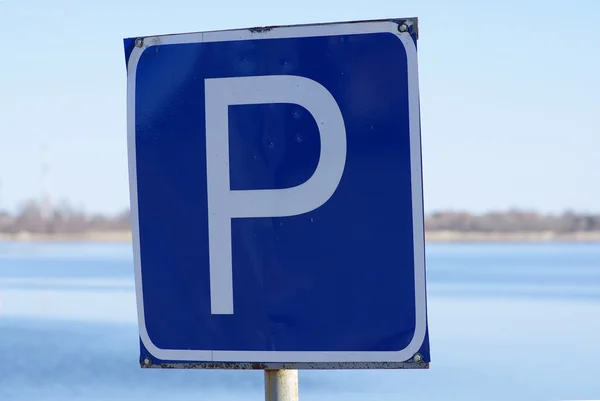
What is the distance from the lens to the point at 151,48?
5.80ft

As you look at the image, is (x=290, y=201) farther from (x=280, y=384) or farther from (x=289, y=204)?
(x=280, y=384)

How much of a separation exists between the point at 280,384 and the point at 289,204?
0.33 metres

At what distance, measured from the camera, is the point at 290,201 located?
1.65m

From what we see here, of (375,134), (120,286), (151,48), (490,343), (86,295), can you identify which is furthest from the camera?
(120,286)

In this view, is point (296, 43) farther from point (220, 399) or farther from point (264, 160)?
point (220, 399)

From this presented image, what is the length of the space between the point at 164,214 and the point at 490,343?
513 inches

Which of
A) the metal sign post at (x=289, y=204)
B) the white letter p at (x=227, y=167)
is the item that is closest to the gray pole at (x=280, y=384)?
the metal sign post at (x=289, y=204)

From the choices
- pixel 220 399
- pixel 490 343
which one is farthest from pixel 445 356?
pixel 220 399

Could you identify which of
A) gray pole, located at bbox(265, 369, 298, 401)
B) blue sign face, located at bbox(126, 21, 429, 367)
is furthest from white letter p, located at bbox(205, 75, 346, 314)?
gray pole, located at bbox(265, 369, 298, 401)

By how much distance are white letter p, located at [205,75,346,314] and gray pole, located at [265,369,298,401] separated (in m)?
0.14

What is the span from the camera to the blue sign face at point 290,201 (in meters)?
1.63

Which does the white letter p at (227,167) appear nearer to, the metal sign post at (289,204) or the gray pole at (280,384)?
the metal sign post at (289,204)

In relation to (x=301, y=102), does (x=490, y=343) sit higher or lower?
lower

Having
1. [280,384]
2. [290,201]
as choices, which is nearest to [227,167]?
[290,201]
